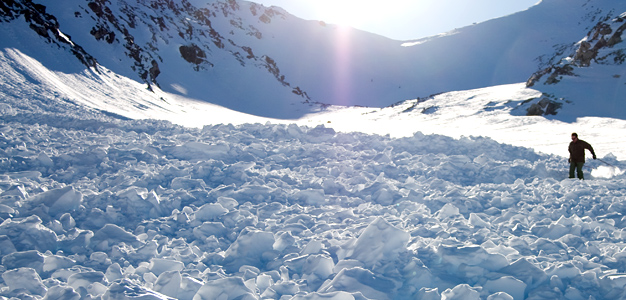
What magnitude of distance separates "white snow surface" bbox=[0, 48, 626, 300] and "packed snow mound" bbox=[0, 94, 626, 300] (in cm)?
2

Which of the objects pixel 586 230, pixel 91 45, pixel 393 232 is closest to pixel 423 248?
pixel 393 232

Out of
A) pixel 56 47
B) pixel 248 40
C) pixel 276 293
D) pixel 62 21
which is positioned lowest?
pixel 276 293

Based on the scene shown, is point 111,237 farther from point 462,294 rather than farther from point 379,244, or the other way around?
point 462,294

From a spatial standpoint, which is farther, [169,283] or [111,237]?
[111,237]

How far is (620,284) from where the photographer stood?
3230 millimetres

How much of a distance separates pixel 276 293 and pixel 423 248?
1674mm

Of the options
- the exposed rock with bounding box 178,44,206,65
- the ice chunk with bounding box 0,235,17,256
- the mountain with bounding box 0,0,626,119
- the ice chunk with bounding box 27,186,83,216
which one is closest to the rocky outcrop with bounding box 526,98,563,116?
the ice chunk with bounding box 27,186,83,216

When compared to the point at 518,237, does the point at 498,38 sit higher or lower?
higher

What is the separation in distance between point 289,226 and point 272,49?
70.4m

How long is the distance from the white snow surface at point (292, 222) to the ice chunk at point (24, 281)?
13 millimetres

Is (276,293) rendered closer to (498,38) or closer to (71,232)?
(71,232)

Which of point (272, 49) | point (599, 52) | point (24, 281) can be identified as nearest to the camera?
point (24, 281)

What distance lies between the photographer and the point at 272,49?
71750 millimetres

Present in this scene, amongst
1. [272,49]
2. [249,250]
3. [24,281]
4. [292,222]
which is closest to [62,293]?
[24,281]
